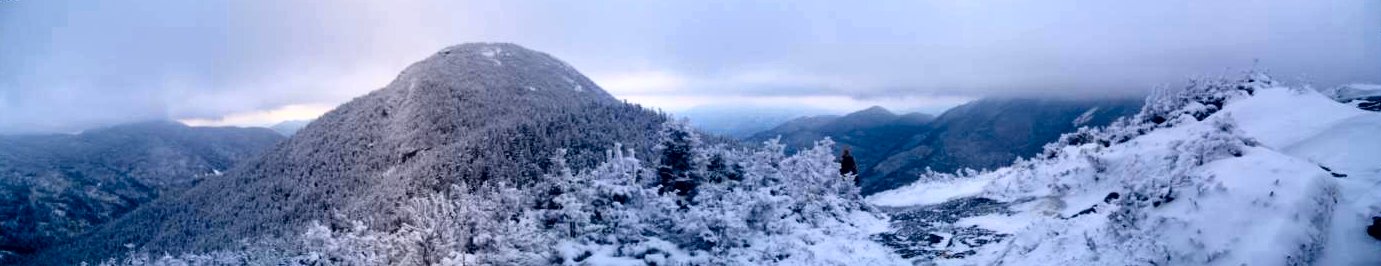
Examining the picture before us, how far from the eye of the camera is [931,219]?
15914 millimetres

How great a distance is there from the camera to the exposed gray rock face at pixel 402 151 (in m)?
68.6

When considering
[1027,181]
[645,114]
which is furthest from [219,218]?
[1027,181]

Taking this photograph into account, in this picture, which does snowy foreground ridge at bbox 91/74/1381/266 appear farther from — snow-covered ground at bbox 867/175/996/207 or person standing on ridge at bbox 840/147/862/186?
person standing on ridge at bbox 840/147/862/186

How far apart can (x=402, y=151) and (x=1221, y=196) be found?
8413cm

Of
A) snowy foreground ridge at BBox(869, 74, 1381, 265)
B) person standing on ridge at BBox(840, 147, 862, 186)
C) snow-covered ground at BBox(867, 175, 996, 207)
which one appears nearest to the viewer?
snowy foreground ridge at BBox(869, 74, 1381, 265)

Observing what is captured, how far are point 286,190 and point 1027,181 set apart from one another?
103 metres

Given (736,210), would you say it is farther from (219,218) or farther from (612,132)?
(219,218)

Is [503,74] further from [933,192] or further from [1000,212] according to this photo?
[1000,212]

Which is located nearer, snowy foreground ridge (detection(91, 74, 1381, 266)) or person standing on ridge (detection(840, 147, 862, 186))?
snowy foreground ridge (detection(91, 74, 1381, 266))

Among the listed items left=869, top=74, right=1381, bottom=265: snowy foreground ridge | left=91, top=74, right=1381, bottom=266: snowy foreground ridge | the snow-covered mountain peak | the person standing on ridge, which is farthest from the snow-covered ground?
the snow-covered mountain peak

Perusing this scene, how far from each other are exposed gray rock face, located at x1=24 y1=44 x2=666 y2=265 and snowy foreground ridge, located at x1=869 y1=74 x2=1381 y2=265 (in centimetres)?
3383

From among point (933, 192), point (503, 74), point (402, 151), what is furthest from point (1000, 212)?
point (503, 74)

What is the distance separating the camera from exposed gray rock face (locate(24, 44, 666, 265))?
68625 mm

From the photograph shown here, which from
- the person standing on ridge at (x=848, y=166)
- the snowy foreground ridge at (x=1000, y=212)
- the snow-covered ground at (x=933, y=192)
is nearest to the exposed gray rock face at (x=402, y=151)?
the person standing on ridge at (x=848, y=166)
